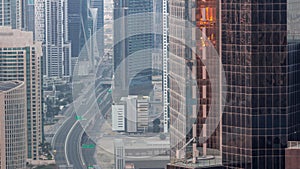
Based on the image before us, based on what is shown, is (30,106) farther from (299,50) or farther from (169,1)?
(299,50)

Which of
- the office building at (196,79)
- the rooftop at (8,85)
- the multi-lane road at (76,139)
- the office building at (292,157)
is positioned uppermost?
the office building at (196,79)

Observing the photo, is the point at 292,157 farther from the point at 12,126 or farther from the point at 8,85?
the point at 8,85

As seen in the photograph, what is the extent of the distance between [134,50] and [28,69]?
14.7 ft

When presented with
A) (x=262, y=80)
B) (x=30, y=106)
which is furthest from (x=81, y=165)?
(x=262, y=80)

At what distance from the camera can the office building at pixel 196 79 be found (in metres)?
7.83

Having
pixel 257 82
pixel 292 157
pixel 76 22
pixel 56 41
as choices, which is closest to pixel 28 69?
pixel 76 22

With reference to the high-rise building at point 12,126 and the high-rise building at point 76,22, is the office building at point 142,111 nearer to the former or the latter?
the high-rise building at point 12,126

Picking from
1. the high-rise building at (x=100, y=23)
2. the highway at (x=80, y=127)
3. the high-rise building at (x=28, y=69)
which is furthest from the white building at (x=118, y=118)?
the high-rise building at (x=28, y=69)

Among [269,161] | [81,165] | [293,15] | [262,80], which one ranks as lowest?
[81,165]

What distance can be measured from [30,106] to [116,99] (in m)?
3.80

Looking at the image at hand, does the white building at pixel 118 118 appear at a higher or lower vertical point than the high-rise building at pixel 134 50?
lower

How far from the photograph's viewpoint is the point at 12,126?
12594mm

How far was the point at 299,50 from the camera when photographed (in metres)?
7.79

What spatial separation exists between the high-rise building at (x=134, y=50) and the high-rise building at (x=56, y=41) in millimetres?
4430
